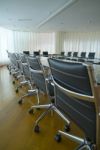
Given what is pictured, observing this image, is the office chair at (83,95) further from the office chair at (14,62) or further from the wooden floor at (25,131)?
the office chair at (14,62)

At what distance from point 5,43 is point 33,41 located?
2321mm

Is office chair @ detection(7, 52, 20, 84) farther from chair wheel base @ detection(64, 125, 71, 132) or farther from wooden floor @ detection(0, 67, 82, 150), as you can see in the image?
chair wheel base @ detection(64, 125, 71, 132)

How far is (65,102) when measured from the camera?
4.17ft

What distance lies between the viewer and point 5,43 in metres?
9.61

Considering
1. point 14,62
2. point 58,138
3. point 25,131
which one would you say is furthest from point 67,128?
point 14,62

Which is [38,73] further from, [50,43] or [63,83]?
[50,43]

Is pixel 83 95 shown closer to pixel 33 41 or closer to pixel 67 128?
pixel 67 128

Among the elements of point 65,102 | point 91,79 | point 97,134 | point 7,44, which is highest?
point 7,44

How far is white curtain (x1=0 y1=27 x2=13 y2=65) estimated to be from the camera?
9.28 metres

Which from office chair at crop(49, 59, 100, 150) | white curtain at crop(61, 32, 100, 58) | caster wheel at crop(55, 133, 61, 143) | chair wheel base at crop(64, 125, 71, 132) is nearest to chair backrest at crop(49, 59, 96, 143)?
office chair at crop(49, 59, 100, 150)

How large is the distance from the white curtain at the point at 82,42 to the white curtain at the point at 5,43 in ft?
14.3

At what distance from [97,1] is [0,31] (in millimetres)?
7048

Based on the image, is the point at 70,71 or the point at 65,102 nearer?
the point at 70,71

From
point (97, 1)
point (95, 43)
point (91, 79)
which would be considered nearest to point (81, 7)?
point (97, 1)
